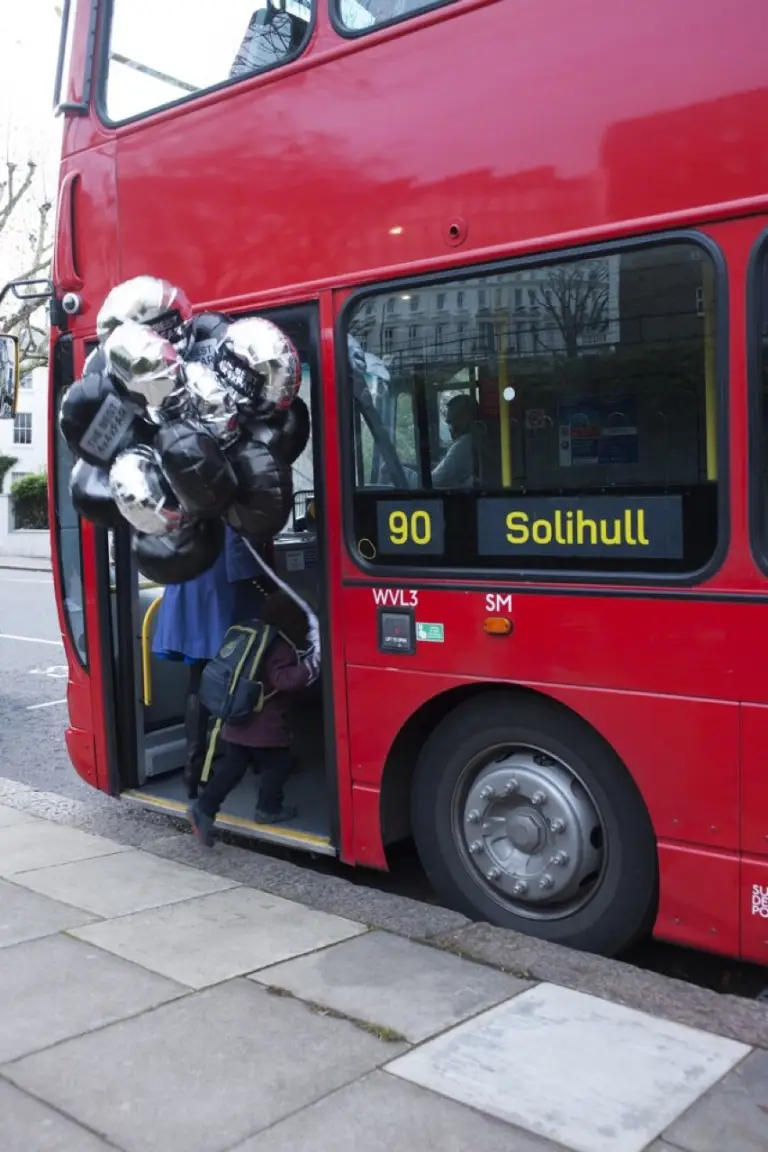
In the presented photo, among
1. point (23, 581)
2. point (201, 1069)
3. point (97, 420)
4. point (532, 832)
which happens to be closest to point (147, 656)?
point (97, 420)

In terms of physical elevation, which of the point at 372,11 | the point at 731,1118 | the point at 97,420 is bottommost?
the point at 731,1118

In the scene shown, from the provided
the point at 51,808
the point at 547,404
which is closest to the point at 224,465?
the point at 547,404

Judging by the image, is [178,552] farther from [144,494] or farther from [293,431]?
[293,431]

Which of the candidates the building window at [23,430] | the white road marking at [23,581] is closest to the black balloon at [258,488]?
the white road marking at [23,581]

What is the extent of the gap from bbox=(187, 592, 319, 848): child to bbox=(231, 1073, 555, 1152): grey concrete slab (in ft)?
7.43

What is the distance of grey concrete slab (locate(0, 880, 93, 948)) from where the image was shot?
4.39 metres

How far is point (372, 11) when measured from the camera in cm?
443

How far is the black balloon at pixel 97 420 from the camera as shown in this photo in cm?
470

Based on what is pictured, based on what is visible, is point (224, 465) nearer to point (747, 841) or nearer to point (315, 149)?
point (315, 149)

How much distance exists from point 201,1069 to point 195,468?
7.06 feet

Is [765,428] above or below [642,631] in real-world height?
above

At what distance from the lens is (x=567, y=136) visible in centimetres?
387

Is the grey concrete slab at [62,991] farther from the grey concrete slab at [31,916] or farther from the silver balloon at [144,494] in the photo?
the silver balloon at [144,494]

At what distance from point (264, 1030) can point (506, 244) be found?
275cm
